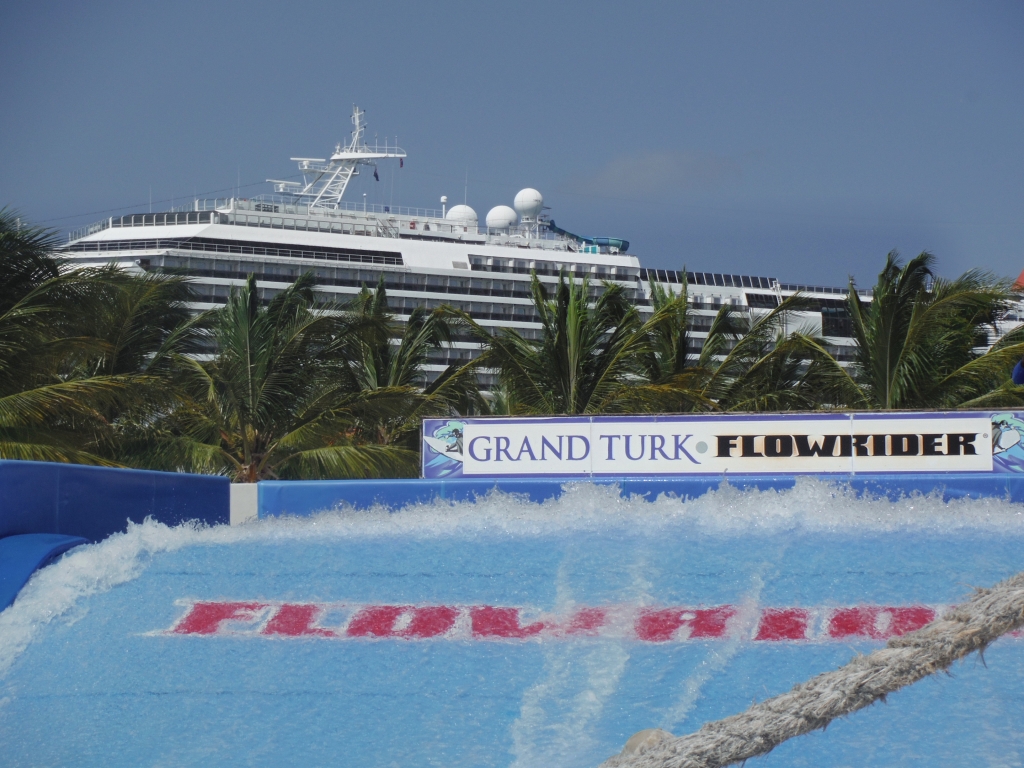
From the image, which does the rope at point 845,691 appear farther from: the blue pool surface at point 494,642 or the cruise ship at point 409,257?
the cruise ship at point 409,257

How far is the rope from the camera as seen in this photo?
3281mm

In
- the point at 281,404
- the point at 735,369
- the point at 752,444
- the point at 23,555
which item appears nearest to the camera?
the point at 23,555

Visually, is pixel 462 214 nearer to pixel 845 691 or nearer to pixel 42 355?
pixel 42 355

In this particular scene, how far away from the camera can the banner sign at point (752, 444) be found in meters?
13.2

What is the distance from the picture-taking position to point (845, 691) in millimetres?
3377

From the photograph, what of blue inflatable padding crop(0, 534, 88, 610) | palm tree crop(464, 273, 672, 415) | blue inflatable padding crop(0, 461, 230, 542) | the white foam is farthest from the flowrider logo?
palm tree crop(464, 273, 672, 415)

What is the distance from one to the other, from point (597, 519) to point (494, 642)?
385 centimetres

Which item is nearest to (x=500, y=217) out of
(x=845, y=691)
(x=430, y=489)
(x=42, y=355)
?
(x=42, y=355)

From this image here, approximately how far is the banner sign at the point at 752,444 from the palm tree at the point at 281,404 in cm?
431

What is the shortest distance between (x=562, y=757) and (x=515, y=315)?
5102cm

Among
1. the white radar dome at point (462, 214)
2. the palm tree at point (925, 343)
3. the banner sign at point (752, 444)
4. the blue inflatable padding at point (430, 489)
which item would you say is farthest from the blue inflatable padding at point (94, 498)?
the white radar dome at point (462, 214)

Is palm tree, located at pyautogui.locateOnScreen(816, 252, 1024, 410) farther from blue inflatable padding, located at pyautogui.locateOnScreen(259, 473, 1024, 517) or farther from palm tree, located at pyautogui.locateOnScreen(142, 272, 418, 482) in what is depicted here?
palm tree, located at pyautogui.locateOnScreen(142, 272, 418, 482)

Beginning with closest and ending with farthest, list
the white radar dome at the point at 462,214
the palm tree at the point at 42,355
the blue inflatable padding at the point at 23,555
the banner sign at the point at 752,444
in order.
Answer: the blue inflatable padding at the point at 23,555 < the palm tree at the point at 42,355 < the banner sign at the point at 752,444 < the white radar dome at the point at 462,214

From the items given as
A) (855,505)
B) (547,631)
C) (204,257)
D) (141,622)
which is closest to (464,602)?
(547,631)
